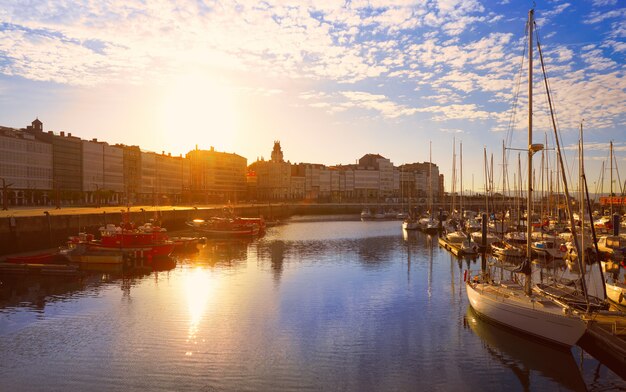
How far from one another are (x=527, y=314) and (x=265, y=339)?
12.1 meters

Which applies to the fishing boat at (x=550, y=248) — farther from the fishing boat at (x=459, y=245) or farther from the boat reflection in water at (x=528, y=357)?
the boat reflection in water at (x=528, y=357)

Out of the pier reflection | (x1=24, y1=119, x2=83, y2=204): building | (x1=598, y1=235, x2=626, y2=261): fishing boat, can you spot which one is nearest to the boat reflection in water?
the pier reflection

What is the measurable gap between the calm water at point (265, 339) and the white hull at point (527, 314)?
0.73 metres

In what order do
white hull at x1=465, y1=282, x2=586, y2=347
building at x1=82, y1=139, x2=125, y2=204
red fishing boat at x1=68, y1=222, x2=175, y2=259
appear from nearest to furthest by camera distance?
white hull at x1=465, y1=282, x2=586, y2=347 < red fishing boat at x1=68, y1=222, x2=175, y2=259 < building at x1=82, y1=139, x2=125, y2=204

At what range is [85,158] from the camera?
140750 mm

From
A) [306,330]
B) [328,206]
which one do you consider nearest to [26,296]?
[306,330]

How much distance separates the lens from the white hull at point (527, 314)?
72.8 ft

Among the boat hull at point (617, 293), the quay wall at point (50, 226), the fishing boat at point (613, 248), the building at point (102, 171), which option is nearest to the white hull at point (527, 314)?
the boat hull at point (617, 293)

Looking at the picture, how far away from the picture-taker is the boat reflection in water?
20359mm

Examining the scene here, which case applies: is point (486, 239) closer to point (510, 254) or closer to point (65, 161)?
point (510, 254)

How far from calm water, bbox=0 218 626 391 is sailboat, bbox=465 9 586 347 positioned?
2.59 ft

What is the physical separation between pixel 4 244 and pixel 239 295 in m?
27.0

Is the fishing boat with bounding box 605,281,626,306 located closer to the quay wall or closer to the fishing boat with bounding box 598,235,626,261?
the fishing boat with bounding box 598,235,626,261

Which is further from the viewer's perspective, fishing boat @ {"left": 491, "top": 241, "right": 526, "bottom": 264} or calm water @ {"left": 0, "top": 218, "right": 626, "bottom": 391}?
fishing boat @ {"left": 491, "top": 241, "right": 526, "bottom": 264}
